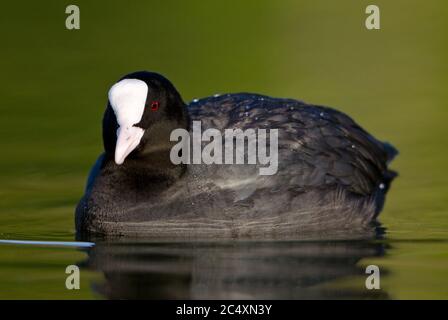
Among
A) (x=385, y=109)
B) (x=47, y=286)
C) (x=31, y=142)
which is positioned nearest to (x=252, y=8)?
(x=385, y=109)

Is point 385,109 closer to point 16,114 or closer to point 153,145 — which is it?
point 16,114

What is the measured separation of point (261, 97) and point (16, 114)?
14.3 feet

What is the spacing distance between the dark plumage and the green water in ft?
1.24

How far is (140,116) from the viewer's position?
9586mm

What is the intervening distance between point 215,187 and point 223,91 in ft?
17.3

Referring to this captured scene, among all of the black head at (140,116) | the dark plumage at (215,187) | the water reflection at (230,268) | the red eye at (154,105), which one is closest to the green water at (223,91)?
the water reflection at (230,268)

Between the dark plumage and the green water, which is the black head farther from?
the green water

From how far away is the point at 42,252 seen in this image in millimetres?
9250

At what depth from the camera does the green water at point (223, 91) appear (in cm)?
844

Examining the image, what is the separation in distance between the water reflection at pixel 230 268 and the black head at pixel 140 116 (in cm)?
80

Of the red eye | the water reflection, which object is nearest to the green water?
the water reflection

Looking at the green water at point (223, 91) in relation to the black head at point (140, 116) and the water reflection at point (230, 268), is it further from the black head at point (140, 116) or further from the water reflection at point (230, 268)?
the black head at point (140, 116)

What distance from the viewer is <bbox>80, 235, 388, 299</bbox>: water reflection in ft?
25.8
